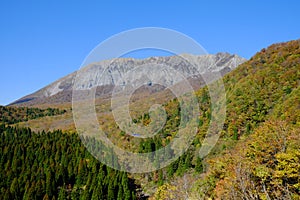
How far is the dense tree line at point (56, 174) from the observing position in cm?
4825

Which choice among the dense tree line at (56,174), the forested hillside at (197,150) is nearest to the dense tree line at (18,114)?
the forested hillside at (197,150)

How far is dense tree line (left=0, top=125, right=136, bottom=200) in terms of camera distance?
48.2m

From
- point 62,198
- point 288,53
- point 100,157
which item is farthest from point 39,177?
point 288,53

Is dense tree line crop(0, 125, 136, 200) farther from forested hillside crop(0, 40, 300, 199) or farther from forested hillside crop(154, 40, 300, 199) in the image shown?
forested hillside crop(154, 40, 300, 199)

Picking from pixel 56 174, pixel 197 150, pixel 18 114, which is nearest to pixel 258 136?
pixel 197 150

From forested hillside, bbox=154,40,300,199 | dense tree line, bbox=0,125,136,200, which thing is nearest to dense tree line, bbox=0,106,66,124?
dense tree line, bbox=0,125,136,200

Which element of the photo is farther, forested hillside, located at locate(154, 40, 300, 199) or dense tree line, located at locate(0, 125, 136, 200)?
dense tree line, located at locate(0, 125, 136, 200)

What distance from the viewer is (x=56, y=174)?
186ft

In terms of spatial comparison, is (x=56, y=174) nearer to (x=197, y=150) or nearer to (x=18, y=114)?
(x=197, y=150)

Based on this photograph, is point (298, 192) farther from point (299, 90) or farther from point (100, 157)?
point (100, 157)

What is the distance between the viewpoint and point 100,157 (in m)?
68.7

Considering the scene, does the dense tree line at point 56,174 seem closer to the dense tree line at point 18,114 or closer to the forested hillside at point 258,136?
the forested hillside at point 258,136

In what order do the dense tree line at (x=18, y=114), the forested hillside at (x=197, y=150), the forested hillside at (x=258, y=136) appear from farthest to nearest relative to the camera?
the dense tree line at (x=18, y=114) < the forested hillside at (x=197, y=150) < the forested hillside at (x=258, y=136)

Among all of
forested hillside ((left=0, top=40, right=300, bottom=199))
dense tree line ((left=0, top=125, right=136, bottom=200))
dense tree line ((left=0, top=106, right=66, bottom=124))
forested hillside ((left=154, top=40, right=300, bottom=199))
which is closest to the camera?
forested hillside ((left=154, top=40, right=300, bottom=199))
